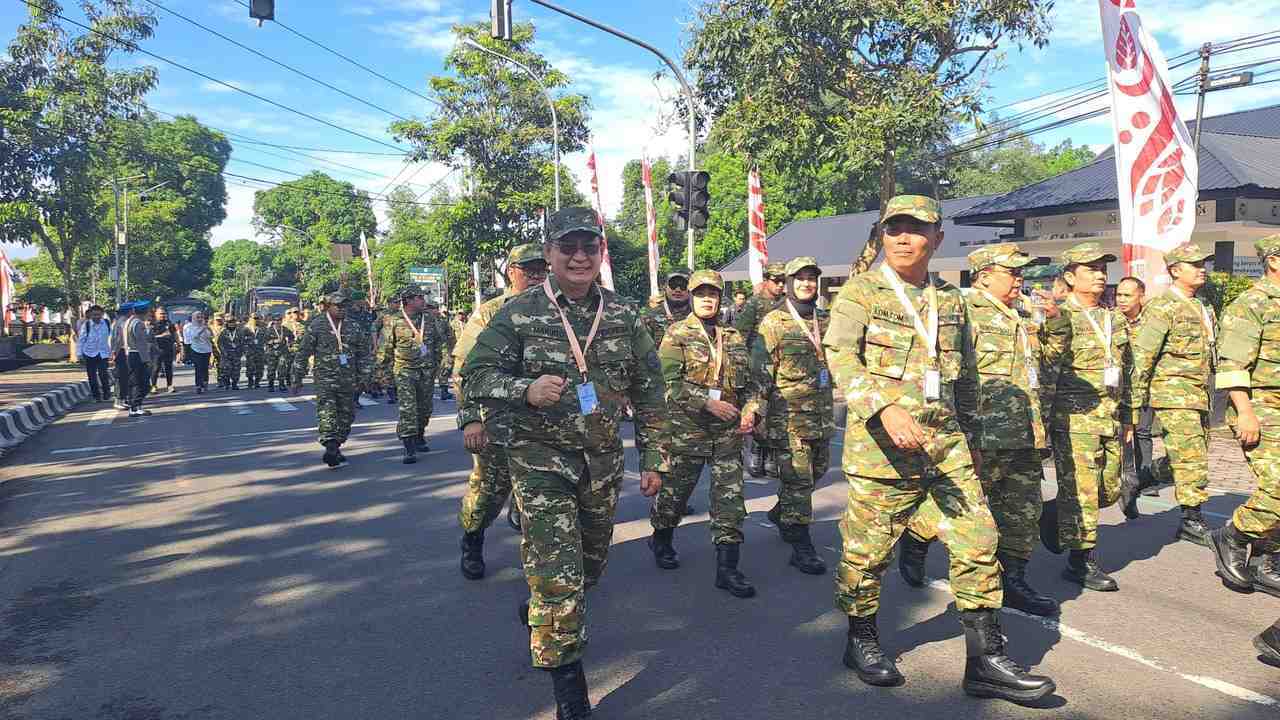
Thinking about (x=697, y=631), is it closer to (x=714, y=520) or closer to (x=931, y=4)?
(x=714, y=520)

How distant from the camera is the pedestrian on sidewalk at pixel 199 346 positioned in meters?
20.8

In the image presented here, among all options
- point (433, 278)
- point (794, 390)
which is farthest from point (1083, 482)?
point (433, 278)

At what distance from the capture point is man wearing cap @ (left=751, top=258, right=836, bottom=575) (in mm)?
6043

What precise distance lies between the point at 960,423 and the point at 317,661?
3.23 m

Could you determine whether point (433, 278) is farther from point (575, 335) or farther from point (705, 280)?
point (575, 335)

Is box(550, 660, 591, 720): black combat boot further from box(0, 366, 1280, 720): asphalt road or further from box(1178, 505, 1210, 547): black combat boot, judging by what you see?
box(1178, 505, 1210, 547): black combat boot

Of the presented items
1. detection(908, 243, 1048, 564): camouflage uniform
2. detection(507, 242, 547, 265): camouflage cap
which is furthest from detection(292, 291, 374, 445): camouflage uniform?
detection(908, 243, 1048, 564): camouflage uniform

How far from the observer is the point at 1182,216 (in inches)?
374

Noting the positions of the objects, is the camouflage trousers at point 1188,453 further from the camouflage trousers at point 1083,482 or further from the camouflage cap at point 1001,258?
the camouflage cap at point 1001,258

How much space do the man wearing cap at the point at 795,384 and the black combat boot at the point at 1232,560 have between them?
7.82 feet

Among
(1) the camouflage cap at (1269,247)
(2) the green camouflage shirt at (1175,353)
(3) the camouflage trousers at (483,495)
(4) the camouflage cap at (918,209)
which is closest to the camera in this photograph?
(4) the camouflage cap at (918,209)

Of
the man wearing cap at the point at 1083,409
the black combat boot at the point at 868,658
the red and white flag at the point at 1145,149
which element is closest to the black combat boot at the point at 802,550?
the man wearing cap at the point at 1083,409

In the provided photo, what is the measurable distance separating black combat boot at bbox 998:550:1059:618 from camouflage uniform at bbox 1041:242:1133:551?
595 millimetres

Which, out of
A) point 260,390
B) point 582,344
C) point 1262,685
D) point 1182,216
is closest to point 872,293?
point 582,344
